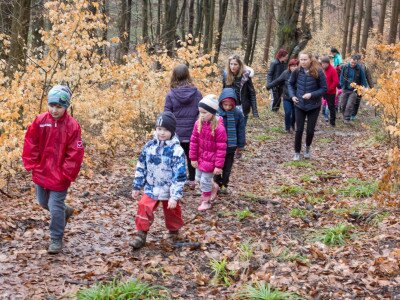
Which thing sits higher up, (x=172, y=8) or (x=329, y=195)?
(x=172, y=8)

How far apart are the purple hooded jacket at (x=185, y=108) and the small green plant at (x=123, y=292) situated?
10.2 feet

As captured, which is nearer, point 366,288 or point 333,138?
point 366,288

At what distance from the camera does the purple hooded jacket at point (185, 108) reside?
22.3 ft

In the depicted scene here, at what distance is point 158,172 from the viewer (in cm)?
495

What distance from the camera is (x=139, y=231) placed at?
197 inches

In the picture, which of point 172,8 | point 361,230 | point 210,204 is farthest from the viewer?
point 172,8

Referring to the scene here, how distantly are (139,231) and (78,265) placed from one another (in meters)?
0.71

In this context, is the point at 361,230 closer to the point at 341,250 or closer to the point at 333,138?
the point at 341,250

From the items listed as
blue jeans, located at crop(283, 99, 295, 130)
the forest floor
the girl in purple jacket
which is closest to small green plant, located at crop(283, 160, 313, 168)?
the forest floor

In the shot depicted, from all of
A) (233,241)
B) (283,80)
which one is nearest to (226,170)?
(233,241)

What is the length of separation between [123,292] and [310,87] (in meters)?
6.06

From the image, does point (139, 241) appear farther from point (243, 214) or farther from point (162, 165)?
point (243, 214)

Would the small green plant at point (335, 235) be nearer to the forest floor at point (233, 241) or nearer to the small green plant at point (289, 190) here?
the forest floor at point (233, 241)

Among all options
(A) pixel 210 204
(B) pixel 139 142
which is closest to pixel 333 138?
(B) pixel 139 142
